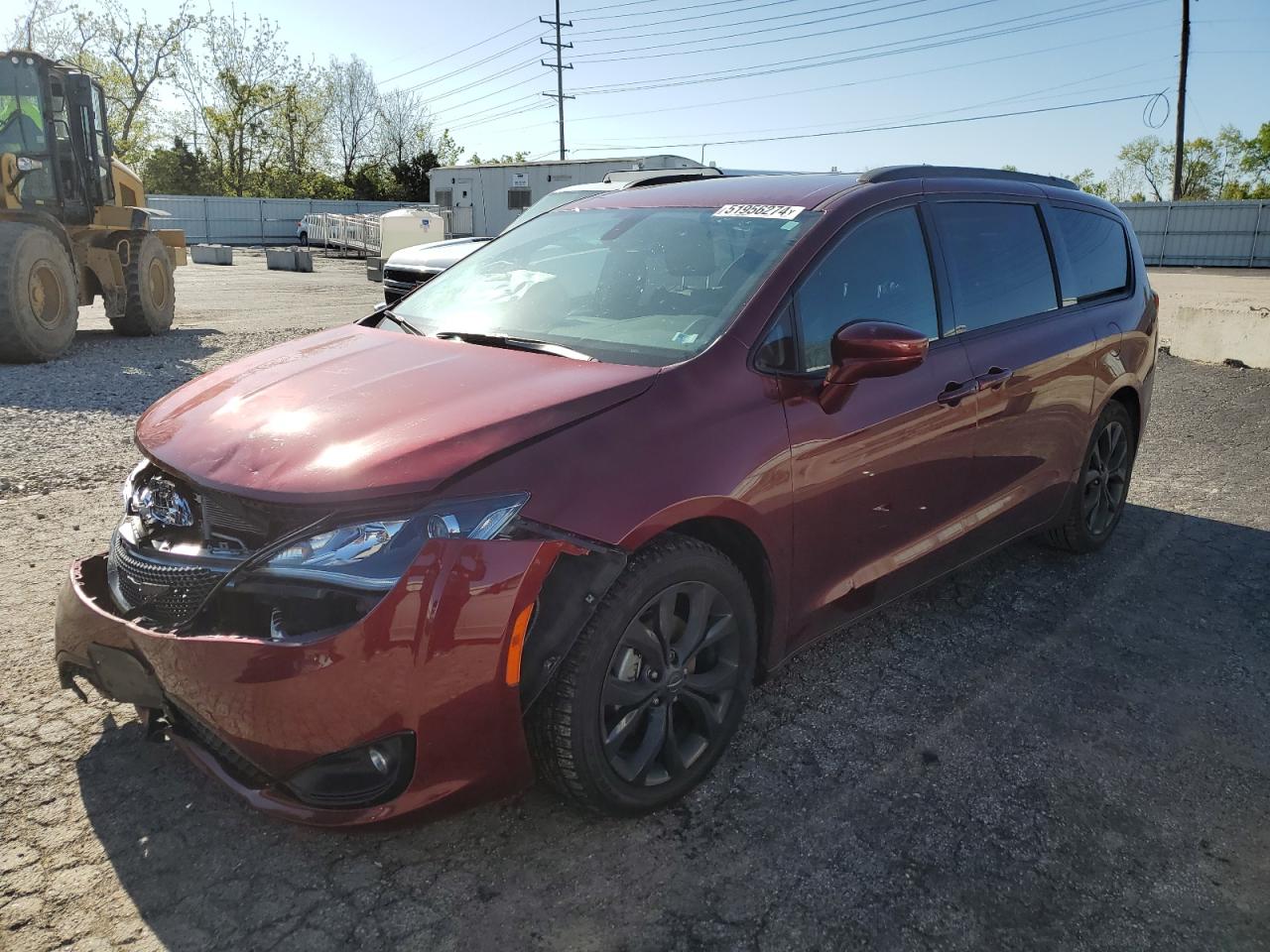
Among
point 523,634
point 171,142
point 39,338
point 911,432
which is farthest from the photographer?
point 171,142

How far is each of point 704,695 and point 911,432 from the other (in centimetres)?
121

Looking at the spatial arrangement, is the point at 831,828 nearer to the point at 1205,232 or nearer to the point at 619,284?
the point at 619,284

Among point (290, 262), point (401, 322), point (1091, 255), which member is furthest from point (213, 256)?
point (1091, 255)

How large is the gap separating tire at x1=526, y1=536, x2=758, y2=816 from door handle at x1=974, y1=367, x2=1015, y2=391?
1.44 m

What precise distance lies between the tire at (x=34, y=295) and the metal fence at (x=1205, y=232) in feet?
111

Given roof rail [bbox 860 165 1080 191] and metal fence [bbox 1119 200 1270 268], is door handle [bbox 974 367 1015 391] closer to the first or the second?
roof rail [bbox 860 165 1080 191]

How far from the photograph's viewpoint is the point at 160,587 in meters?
2.38

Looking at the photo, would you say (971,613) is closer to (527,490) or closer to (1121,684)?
(1121,684)

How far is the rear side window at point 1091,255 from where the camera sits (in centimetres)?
434

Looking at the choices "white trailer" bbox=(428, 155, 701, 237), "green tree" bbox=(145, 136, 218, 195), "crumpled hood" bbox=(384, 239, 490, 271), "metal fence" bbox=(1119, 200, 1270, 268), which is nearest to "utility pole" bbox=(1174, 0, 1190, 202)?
"metal fence" bbox=(1119, 200, 1270, 268)

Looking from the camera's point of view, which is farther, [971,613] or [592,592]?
[971,613]

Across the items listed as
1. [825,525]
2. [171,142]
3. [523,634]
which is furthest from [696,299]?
[171,142]

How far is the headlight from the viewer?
2123 millimetres

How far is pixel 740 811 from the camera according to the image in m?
2.69
